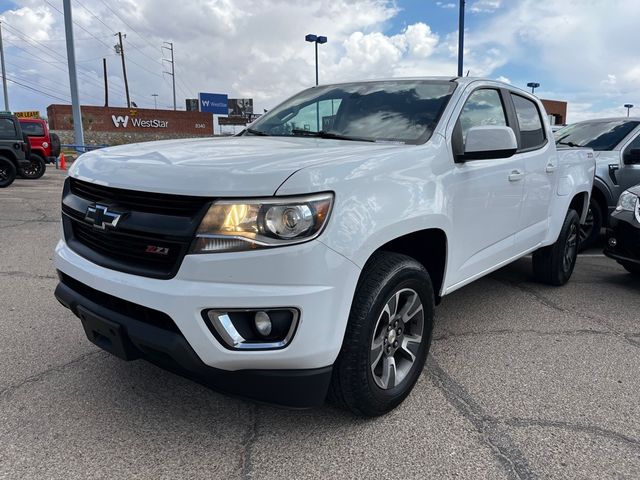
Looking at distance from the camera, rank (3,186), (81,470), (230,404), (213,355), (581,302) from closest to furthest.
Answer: (213,355), (81,470), (230,404), (581,302), (3,186)

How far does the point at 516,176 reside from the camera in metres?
3.72

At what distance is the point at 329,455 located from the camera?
92.0 inches

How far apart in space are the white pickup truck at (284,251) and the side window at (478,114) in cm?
3

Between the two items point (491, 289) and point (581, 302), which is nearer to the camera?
point (581, 302)

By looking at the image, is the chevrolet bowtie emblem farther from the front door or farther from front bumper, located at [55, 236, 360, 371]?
the front door

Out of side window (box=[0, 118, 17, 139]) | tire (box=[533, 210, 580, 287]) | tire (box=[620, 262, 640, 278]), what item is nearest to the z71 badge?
tire (box=[533, 210, 580, 287])

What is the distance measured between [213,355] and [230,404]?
0.84 metres

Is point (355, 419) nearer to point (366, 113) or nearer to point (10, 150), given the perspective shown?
point (366, 113)

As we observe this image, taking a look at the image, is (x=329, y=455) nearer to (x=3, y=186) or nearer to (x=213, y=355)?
(x=213, y=355)

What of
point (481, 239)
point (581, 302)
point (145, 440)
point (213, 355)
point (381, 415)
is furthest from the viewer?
point (581, 302)

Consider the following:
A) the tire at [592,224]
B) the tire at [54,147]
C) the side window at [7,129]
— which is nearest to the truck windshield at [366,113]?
the tire at [592,224]

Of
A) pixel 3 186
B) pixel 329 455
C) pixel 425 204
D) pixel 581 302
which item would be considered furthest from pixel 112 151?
pixel 3 186

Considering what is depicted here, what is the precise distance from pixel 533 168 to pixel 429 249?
5.12 ft

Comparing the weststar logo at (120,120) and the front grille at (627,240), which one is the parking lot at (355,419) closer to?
the front grille at (627,240)
